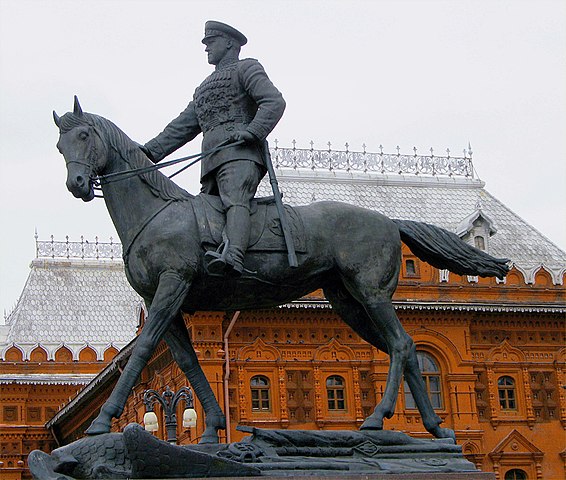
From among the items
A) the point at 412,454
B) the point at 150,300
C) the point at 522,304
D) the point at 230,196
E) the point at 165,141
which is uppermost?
the point at 522,304

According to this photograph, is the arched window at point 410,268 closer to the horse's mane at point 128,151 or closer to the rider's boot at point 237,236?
the horse's mane at point 128,151

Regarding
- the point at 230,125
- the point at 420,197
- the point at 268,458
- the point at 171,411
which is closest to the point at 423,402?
the point at 268,458

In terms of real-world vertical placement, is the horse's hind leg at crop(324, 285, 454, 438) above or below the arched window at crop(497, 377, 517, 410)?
below

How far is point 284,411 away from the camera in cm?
3475

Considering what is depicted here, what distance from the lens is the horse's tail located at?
9852mm

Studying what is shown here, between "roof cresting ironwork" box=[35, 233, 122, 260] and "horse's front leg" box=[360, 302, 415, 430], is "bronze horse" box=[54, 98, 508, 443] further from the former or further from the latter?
"roof cresting ironwork" box=[35, 233, 122, 260]

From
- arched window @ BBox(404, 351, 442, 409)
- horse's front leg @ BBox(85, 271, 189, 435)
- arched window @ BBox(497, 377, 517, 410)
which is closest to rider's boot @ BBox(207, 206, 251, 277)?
horse's front leg @ BBox(85, 271, 189, 435)

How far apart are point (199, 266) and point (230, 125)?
3.87 feet

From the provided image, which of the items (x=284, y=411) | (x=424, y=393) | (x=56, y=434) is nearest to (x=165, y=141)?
(x=424, y=393)

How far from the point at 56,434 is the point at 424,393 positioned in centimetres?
4009

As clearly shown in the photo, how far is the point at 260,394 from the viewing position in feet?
115

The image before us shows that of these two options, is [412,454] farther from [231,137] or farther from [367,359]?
[367,359]

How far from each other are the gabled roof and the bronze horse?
1159 inches

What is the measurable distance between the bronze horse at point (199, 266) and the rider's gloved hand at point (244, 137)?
1.78ft
